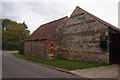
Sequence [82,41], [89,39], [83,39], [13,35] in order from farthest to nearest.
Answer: [13,35], [82,41], [83,39], [89,39]

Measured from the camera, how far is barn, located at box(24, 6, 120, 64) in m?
10.3

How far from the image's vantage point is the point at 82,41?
1244 centimetres

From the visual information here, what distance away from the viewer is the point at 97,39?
426 inches

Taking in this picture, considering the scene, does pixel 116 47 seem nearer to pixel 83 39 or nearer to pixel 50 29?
pixel 83 39

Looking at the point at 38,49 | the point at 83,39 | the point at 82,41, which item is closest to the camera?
the point at 83,39

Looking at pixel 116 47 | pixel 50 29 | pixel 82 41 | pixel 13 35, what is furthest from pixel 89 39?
pixel 13 35

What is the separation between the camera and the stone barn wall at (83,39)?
10.6 meters

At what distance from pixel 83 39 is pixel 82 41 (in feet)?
0.99

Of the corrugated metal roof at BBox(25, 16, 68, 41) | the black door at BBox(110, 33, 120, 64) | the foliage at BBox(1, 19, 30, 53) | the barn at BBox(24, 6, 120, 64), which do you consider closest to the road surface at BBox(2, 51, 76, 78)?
the barn at BBox(24, 6, 120, 64)

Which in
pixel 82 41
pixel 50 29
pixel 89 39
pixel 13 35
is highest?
pixel 13 35

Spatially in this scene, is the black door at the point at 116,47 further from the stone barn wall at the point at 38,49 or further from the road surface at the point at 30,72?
the stone barn wall at the point at 38,49

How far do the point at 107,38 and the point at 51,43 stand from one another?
25.1 ft

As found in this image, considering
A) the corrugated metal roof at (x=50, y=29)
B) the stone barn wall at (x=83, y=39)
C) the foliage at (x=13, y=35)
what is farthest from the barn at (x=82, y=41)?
→ the foliage at (x=13, y=35)

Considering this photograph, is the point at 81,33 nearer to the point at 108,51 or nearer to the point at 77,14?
the point at 77,14
